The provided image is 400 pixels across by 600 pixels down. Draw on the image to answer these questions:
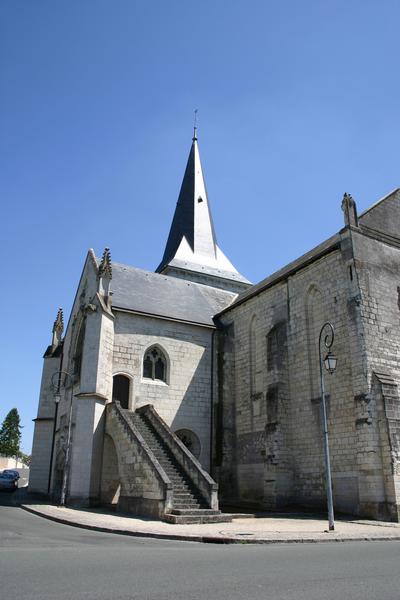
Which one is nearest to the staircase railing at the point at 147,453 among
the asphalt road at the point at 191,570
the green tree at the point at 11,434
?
the asphalt road at the point at 191,570

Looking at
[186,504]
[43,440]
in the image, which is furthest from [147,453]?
[43,440]

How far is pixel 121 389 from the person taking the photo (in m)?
20.5

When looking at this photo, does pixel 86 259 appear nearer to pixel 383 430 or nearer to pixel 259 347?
pixel 259 347

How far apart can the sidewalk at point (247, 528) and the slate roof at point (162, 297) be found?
9.60m

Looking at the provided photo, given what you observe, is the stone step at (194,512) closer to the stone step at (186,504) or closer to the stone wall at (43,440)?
the stone step at (186,504)

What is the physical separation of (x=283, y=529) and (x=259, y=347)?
10670 millimetres

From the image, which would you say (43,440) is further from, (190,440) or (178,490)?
(178,490)

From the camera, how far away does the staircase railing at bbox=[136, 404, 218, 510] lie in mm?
14367

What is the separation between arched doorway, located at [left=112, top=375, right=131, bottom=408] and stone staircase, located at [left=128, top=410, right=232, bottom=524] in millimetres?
1773

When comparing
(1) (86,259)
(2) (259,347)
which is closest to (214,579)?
(2) (259,347)

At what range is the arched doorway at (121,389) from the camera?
20438 mm

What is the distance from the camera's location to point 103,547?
8.34 m

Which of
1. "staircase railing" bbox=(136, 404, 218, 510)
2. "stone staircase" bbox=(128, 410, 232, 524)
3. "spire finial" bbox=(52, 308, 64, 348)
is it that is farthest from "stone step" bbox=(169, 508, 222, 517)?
"spire finial" bbox=(52, 308, 64, 348)

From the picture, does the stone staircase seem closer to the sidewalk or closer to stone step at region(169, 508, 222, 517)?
stone step at region(169, 508, 222, 517)
